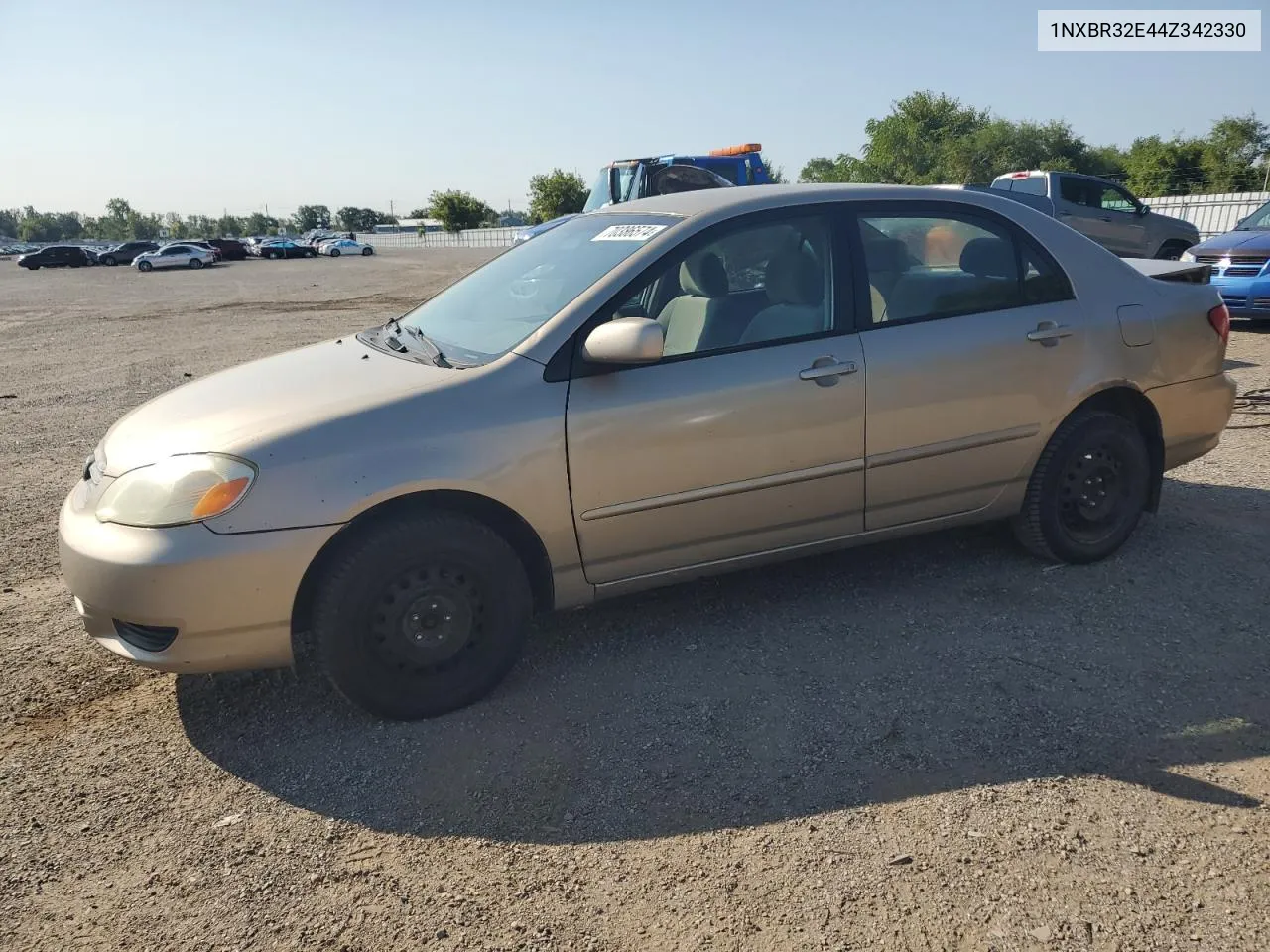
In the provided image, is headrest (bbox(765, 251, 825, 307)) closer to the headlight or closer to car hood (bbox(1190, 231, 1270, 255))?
the headlight

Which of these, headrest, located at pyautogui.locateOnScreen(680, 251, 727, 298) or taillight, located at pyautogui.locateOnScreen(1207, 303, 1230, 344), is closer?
headrest, located at pyautogui.locateOnScreen(680, 251, 727, 298)

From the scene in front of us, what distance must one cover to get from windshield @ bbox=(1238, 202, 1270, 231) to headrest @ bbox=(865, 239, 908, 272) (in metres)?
9.97

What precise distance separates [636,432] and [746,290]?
0.82m

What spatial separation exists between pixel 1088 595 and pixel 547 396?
2.47 metres

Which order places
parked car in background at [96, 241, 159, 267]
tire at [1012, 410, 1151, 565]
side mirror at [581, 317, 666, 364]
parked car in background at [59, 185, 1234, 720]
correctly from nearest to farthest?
parked car in background at [59, 185, 1234, 720] → side mirror at [581, 317, 666, 364] → tire at [1012, 410, 1151, 565] → parked car in background at [96, 241, 159, 267]

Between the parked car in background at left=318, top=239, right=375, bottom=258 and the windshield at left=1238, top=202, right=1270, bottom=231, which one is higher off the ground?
the parked car in background at left=318, top=239, right=375, bottom=258

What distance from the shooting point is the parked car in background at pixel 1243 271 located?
10.1 metres

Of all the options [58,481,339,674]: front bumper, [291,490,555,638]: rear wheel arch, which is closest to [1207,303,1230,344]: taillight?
[291,490,555,638]: rear wheel arch

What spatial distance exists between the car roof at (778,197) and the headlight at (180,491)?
190 cm

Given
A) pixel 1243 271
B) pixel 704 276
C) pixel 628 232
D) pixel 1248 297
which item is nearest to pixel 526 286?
pixel 628 232

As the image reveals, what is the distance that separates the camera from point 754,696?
323cm

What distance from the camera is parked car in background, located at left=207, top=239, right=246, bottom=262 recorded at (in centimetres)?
5919

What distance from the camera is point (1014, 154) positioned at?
6303cm

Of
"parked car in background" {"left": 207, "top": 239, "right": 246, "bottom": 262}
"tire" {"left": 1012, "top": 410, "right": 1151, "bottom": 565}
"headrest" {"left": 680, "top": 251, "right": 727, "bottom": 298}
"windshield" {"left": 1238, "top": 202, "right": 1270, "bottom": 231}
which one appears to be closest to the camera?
"headrest" {"left": 680, "top": 251, "right": 727, "bottom": 298}
